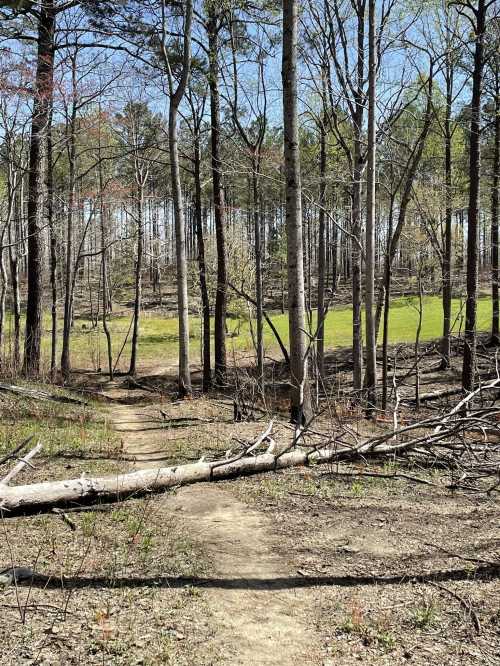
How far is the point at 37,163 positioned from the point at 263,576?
52.5 feet

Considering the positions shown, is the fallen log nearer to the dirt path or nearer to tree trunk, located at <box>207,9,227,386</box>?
the dirt path

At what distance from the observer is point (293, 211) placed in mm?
8555

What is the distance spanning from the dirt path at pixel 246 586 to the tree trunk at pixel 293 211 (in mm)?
2900

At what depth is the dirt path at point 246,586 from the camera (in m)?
3.17

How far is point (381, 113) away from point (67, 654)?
13.4 meters

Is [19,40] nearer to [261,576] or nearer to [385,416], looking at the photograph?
[385,416]

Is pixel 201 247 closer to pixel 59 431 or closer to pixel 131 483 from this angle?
pixel 59 431

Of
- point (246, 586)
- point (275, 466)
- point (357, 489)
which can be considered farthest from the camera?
point (275, 466)

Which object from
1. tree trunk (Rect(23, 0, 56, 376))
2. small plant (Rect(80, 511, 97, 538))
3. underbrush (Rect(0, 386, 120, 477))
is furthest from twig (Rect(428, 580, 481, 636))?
tree trunk (Rect(23, 0, 56, 376))

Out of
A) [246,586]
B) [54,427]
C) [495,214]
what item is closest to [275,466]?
[246,586]

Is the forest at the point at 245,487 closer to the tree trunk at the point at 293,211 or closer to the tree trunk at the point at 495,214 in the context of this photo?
the tree trunk at the point at 293,211

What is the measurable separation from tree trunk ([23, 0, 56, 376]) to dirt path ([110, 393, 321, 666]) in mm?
11061

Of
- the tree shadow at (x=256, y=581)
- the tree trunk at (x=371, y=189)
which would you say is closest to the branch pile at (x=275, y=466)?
the tree shadow at (x=256, y=581)

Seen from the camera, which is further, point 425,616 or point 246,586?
point 246,586
